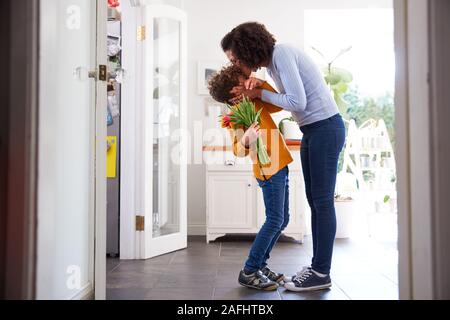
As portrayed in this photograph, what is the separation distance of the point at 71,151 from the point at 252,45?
95cm

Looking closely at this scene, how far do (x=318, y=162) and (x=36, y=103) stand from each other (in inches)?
47.5

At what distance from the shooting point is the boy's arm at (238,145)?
199 cm

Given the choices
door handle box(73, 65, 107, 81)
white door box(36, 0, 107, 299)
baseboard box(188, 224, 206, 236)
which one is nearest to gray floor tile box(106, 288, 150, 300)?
white door box(36, 0, 107, 299)

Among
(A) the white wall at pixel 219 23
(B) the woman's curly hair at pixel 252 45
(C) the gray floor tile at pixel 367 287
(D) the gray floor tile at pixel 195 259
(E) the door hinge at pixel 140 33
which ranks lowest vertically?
(D) the gray floor tile at pixel 195 259

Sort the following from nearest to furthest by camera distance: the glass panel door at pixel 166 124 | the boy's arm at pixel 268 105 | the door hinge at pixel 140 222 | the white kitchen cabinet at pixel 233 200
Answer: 1. the boy's arm at pixel 268 105
2. the door hinge at pixel 140 222
3. the glass panel door at pixel 166 124
4. the white kitchen cabinet at pixel 233 200

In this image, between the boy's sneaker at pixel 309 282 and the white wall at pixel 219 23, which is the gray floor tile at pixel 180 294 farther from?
the white wall at pixel 219 23

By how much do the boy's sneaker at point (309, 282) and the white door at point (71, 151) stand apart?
0.90 meters

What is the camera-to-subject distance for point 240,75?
199cm

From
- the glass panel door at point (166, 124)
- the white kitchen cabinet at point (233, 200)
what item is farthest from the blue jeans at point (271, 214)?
the white kitchen cabinet at point (233, 200)

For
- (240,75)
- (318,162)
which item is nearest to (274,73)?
(240,75)

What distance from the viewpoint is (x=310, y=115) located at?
72.4 inches

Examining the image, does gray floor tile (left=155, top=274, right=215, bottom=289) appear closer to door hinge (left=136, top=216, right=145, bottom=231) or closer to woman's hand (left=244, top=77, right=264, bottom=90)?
door hinge (left=136, top=216, right=145, bottom=231)
